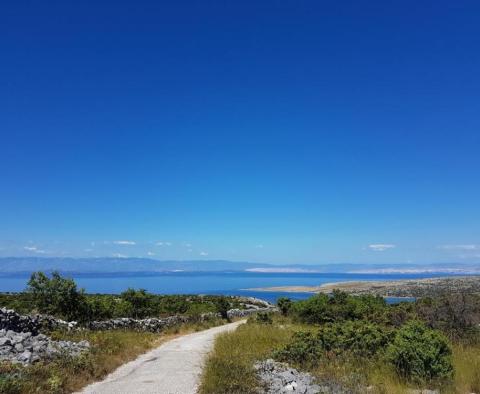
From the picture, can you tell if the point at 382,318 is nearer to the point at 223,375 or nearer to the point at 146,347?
the point at 146,347

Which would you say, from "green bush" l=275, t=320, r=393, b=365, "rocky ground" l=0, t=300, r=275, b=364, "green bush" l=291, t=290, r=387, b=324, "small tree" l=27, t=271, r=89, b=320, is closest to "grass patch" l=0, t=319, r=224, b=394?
"rocky ground" l=0, t=300, r=275, b=364

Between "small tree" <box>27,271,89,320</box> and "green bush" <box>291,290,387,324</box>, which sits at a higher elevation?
"small tree" <box>27,271,89,320</box>

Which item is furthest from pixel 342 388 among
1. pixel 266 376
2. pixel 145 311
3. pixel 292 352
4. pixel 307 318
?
pixel 145 311

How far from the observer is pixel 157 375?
13344mm

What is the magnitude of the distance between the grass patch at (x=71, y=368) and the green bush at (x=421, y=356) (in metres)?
8.54

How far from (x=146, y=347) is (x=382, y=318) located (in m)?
12.3

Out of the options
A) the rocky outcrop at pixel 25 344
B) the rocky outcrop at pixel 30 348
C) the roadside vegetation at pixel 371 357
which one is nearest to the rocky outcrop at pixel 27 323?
the rocky outcrop at pixel 25 344

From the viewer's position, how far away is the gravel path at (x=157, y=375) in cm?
1135

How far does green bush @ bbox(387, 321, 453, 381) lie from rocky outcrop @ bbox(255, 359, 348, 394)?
2313mm

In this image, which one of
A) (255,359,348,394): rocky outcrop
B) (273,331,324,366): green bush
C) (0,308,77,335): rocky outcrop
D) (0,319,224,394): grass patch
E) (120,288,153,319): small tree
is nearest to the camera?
(255,359,348,394): rocky outcrop

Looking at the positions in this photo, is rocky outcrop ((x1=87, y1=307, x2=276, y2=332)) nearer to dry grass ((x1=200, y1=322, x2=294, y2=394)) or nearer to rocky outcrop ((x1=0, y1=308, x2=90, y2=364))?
rocky outcrop ((x1=0, y1=308, x2=90, y2=364))

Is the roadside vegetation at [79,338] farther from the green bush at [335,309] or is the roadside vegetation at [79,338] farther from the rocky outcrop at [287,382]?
the green bush at [335,309]

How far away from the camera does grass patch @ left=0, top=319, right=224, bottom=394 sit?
1028 cm

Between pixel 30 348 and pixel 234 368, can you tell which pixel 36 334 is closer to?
pixel 30 348
